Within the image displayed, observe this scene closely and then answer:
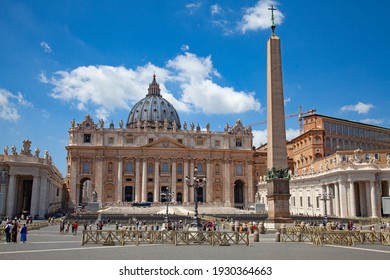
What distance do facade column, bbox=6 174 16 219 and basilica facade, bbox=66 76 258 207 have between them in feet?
114

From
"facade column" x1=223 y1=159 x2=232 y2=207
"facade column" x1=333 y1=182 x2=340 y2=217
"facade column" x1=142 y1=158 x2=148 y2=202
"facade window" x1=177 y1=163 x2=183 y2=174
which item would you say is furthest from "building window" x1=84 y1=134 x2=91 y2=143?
"facade column" x1=333 y1=182 x2=340 y2=217

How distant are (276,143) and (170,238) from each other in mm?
9333

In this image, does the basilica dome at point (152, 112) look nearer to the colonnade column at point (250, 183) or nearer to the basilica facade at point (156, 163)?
the basilica facade at point (156, 163)

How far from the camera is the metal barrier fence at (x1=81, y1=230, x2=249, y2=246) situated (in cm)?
1852

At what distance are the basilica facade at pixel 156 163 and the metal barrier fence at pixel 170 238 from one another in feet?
185

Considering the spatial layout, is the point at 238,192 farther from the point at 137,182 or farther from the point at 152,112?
the point at 152,112

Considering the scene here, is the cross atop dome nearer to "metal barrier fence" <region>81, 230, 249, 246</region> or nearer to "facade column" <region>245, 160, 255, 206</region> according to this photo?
"facade column" <region>245, 160, 255, 206</region>

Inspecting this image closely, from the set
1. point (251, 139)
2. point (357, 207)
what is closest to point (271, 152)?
point (357, 207)

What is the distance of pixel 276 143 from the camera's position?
2466 centimetres

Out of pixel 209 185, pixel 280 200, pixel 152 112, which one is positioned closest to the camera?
pixel 280 200

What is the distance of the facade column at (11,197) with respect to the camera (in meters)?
40.7

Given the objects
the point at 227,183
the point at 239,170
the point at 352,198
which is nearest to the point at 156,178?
the point at 227,183
